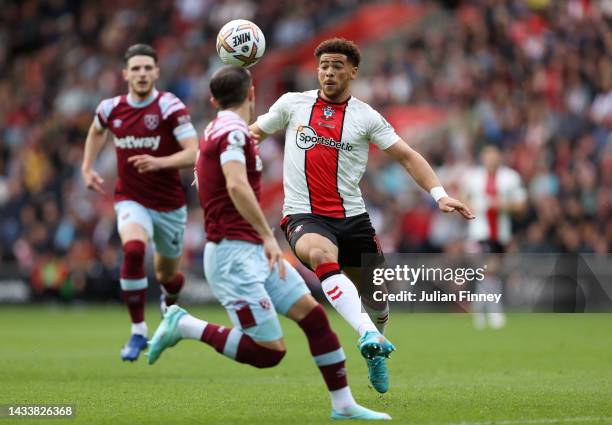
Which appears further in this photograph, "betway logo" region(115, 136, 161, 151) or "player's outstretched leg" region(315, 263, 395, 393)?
"betway logo" region(115, 136, 161, 151)

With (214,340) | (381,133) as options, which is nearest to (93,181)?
(381,133)

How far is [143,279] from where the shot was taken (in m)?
11.6

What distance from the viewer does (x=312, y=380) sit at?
10.8 metres

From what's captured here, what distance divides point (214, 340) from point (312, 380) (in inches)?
119

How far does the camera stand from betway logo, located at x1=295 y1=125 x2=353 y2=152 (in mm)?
9773

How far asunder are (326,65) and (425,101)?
51.1 feet

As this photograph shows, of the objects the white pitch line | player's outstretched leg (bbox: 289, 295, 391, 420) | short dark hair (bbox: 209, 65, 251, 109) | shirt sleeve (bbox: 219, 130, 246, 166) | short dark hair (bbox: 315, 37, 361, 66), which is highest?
short dark hair (bbox: 315, 37, 361, 66)

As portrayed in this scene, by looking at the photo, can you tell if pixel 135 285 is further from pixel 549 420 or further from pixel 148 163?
pixel 549 420

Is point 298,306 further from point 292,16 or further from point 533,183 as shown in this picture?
point 292,16

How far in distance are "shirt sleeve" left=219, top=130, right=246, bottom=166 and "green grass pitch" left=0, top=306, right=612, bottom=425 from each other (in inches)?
68.7

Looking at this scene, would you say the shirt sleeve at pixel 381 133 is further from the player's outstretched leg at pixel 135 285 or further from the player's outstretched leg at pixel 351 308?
the player's outstretched leg at pixel 135 285

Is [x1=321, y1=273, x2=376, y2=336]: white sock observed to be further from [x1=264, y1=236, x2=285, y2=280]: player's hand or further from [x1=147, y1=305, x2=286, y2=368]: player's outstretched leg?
[x1=264, y1=236, x2=285, y2=280]: player's hand

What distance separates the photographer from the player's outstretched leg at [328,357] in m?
7.76

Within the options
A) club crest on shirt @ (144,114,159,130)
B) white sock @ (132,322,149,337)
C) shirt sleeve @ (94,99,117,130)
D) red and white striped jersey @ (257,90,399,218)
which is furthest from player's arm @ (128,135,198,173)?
red and white striped jersey @ (257,90,399,218)
